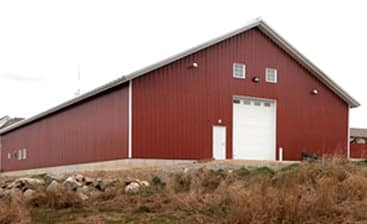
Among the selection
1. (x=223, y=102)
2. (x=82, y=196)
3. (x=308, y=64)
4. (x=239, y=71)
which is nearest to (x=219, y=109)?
(x=223, y=102)

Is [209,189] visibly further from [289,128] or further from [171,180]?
[289,128]

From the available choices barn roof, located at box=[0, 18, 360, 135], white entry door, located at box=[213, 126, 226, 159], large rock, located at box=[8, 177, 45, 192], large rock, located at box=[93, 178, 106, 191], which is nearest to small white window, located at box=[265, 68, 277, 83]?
barn roof, located at box=[0, 18, 360, 135]

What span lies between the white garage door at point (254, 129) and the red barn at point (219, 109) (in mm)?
46

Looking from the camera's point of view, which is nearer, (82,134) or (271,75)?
(271,75)

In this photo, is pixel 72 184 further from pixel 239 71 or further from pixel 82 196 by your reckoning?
pixel 239 71

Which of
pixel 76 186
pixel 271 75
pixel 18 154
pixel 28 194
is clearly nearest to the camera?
pixel 28 194

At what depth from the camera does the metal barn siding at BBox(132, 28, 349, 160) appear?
22641mm

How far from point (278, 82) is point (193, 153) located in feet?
19.4

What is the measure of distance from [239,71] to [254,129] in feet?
9.18

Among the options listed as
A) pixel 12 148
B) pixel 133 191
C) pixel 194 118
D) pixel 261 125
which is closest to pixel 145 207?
pixel 133 191

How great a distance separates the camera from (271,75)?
85.7 ft

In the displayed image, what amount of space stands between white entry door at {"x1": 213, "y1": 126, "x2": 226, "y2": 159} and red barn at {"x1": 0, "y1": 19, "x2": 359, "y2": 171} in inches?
1.7

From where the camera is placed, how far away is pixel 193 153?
23.4 metres

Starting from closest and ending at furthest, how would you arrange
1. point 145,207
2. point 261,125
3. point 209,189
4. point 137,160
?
1. point 145,207
2. point 209,189
3. point 137,160
4. point 261,125
